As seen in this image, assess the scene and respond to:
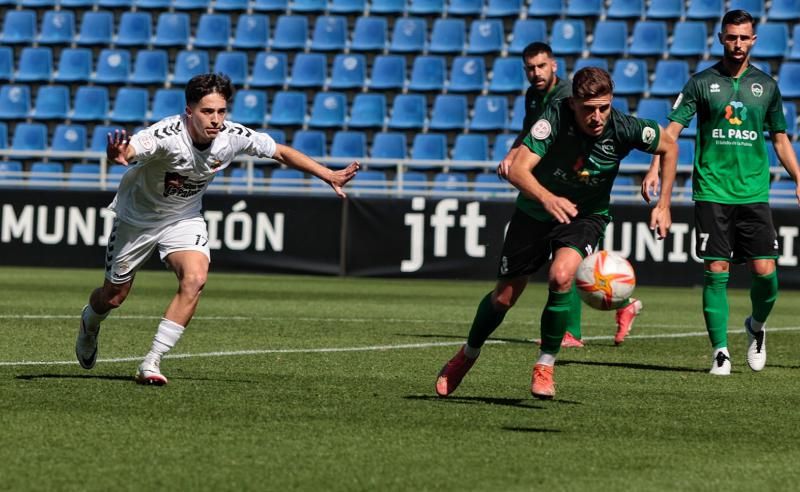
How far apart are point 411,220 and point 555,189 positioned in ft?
40.4

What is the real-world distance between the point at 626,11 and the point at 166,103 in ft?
26.3

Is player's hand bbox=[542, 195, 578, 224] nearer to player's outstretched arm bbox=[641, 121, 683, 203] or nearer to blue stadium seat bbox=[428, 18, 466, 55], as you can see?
player's outstretched arm bbox=[641, 121, 683, 203]

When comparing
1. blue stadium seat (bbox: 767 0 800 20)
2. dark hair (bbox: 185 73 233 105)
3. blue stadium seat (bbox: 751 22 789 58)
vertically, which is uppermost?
blue stadium seat (bbox: 767 0 800 20)

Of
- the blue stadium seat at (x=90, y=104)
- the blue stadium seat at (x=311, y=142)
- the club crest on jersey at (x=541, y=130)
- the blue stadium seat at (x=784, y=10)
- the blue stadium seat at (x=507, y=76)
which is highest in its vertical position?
the blue stadium seat at (x=784, y=10)

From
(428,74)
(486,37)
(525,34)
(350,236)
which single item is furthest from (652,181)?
(486,37)

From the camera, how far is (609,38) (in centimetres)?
2384

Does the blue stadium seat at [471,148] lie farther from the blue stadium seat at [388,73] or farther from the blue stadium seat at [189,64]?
the blue stadium seat at [189,64]

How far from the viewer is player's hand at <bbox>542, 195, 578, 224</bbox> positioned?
21.9ft

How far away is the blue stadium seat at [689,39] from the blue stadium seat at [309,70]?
5919mm

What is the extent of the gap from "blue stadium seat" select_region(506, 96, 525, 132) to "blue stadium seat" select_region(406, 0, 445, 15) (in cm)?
240

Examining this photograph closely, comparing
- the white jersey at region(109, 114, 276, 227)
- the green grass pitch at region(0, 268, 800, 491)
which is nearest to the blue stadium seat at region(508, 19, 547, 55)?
the green grass pitch at region(0, 268, 800, 491)

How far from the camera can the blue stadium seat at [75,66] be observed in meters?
24.7

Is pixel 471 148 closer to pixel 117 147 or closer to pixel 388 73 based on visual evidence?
pixel 388 73

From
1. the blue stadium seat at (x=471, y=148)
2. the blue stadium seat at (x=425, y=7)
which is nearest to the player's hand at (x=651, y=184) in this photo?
the blue stadium seat at (x=471, y=148)
